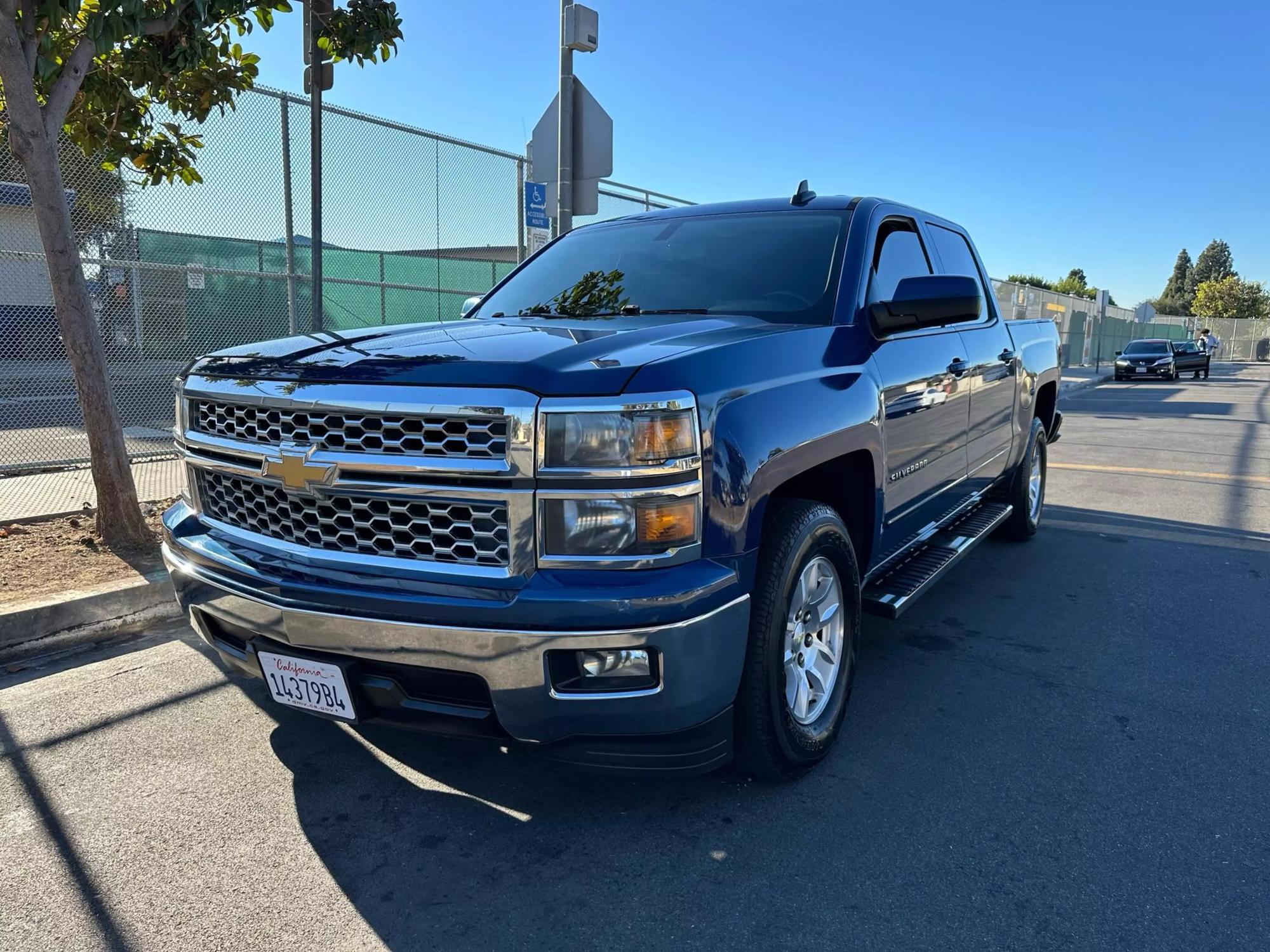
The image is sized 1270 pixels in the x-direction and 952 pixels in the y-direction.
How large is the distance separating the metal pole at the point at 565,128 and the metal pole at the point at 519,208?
4367 millimetres

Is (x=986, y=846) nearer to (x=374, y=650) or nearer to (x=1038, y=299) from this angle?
(x=374, y=650)

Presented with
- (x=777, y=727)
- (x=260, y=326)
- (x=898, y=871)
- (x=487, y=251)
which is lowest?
(x=898, y=871)

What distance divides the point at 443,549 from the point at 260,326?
783cm

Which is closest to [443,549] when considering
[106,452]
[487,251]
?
[106,452]

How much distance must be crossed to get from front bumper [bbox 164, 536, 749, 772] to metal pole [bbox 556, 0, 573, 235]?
5.31 metres

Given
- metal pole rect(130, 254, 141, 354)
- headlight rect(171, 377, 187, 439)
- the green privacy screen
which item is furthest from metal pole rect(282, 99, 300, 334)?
headlight rect(171, 377, 187, 439)

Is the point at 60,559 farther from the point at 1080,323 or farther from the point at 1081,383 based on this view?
the point at 1080,323

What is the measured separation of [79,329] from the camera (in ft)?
16.7

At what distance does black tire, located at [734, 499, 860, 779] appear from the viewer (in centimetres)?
261

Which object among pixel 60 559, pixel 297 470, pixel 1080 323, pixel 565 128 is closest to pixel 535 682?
pixel 297 470

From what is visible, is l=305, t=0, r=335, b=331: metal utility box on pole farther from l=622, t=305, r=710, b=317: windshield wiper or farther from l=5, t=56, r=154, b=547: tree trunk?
l=622, t=305, r=710, b=317: windshield wiper

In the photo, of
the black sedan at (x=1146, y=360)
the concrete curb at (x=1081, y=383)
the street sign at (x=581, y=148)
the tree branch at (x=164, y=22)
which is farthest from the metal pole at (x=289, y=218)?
the black sedan at (x=1146, y=360)

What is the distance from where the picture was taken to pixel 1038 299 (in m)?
28.9

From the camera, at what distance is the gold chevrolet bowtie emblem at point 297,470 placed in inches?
97.7
